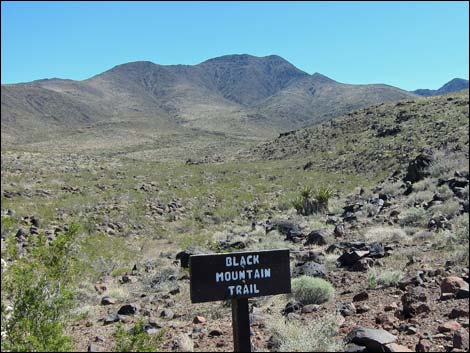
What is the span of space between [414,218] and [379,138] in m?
30.5

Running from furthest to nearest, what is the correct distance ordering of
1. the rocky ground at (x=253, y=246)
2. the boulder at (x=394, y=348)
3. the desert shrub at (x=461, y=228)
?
the desert shrub at (x=461, y=228) → the rocky ground at (x=253, y=246) → the boulder at (x=394, y=348)

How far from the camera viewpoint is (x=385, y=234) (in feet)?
42.7

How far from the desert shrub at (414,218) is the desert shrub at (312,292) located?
20.2 ft

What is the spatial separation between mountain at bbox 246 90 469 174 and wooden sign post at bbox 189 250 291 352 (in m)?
22.2

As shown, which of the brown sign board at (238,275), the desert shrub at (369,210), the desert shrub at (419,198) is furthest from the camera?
the desert shrub at (369,210)

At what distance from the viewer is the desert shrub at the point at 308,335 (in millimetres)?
5664

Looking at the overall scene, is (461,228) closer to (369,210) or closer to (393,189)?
(369,210)

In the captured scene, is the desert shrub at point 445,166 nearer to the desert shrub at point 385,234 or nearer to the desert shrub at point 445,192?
the desert shrub at point 445,192

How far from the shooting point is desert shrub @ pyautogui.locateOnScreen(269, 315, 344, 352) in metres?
5.66

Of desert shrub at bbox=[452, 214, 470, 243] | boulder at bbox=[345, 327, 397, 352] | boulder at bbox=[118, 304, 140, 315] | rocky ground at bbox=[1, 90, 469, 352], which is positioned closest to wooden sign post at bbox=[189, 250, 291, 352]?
rocky ground at bbox=[1, 90, 469, 352]

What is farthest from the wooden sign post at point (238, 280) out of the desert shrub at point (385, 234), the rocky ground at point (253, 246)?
the desert shrub at point (385, 234)

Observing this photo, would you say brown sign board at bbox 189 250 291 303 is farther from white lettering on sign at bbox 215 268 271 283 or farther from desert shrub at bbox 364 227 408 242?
desert shrub at bbox 364 227 408 242

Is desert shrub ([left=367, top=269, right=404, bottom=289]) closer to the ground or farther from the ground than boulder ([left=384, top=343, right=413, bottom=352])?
farther from the ground

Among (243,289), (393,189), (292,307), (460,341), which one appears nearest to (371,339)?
(460,341)
